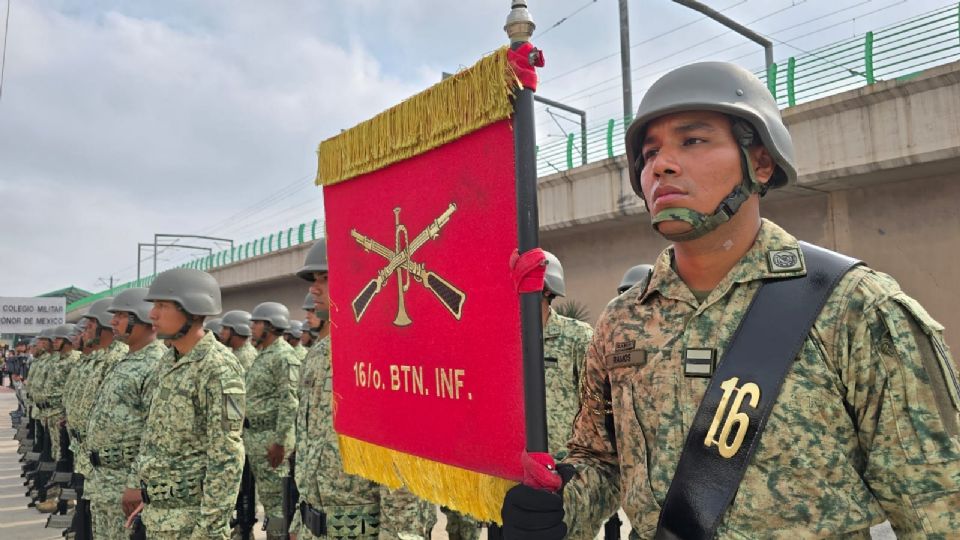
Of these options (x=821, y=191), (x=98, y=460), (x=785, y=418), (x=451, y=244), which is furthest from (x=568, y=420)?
(x=821, y=191)

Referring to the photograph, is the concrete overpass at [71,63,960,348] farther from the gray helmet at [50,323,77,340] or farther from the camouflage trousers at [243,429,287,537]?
the gray helmet at [50,323,77,340]

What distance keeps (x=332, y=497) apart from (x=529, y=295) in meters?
2.15

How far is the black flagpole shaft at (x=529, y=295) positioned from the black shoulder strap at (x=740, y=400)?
33 centimetres

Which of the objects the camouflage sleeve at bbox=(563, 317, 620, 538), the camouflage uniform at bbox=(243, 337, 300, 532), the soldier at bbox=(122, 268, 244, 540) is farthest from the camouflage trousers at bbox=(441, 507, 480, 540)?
the camouflage sleeve at bbox=(563, 317, 620, 538)

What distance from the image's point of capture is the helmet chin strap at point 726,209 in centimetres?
148

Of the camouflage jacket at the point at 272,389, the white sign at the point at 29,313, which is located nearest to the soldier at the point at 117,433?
the camouflage jacket at the point at 272,389

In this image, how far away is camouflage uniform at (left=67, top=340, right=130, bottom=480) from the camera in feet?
19.5

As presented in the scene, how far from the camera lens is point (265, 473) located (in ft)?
20.5

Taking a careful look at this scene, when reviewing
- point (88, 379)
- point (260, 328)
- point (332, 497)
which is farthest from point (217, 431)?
point (260, 328)

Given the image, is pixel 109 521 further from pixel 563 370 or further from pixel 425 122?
pixel 425 122

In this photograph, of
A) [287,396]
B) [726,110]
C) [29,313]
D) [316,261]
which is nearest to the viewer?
[726,110]

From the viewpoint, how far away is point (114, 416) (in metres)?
4.55

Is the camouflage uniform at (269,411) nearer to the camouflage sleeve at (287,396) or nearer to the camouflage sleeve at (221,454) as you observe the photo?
the camouflage sleeve at (287,396)

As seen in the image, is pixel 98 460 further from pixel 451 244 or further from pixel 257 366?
pixel 451 244
